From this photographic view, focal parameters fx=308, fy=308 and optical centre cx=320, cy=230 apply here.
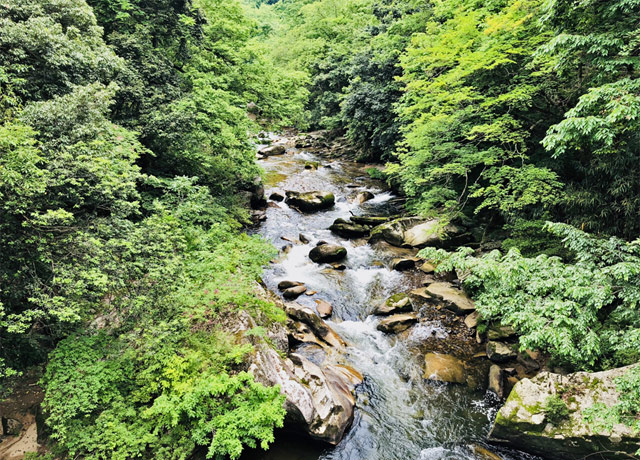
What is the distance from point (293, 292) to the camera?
10.7 metres

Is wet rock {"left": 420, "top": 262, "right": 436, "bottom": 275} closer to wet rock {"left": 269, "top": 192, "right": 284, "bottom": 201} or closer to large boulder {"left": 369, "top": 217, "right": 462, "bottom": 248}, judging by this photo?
large boulder {"left": 369, "top": 217, "right": 462, "bottom": 248}

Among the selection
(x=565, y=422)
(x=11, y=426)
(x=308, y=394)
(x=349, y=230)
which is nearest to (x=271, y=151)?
(x=349, y=230)

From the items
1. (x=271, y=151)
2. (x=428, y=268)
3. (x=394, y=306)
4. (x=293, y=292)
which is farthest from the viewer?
(x=271, y=151)

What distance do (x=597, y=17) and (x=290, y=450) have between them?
34.4ft

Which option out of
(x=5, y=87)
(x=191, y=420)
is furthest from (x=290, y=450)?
(x=5, y=87)

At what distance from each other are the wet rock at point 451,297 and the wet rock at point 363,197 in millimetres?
9030

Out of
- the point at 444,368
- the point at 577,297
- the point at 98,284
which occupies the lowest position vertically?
the point at 444,368

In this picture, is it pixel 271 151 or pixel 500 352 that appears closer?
pixel 500 352

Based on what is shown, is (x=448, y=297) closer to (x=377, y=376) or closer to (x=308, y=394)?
(x=377, y=376)

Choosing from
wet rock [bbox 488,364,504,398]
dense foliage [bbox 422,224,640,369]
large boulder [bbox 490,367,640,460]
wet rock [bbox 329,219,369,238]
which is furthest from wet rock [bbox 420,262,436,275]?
large boulder [bbox 490,367,640,460]

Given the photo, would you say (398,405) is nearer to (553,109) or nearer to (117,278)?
(117,278)

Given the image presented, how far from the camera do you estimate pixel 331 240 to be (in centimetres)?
1470

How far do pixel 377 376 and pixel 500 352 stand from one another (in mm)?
3274

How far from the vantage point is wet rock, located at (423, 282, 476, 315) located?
9.78 meters
